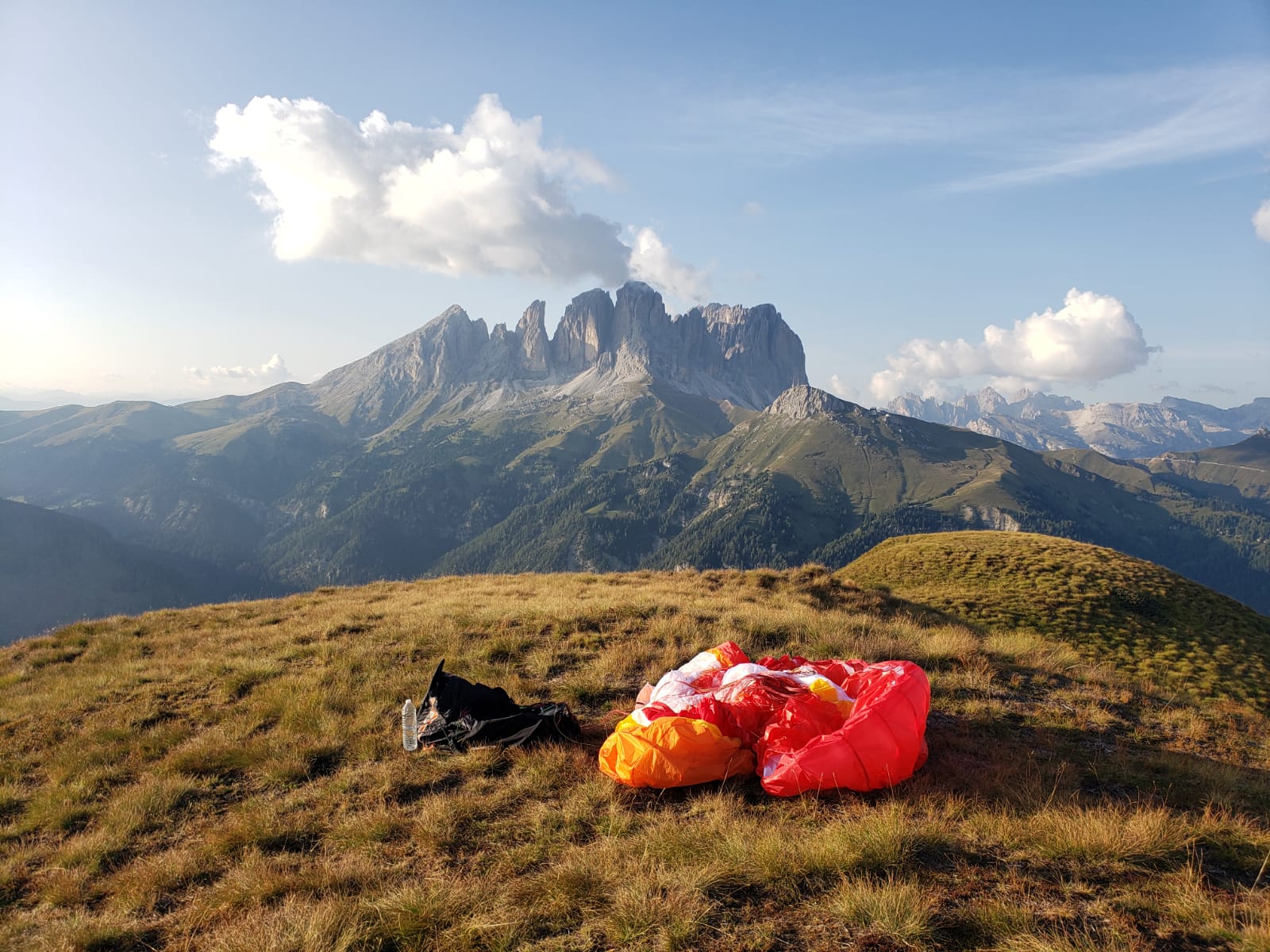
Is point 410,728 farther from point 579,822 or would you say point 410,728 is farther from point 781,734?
point 781,734

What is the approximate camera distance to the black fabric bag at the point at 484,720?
933 cm

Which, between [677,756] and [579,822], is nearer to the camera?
[579,822]

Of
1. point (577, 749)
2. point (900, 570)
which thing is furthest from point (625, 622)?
point (900, 570)

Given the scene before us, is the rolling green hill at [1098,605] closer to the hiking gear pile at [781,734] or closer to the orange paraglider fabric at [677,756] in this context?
the hiking gear pile at [781,734]

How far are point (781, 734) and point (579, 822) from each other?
9.79ft

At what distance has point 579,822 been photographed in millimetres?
7145

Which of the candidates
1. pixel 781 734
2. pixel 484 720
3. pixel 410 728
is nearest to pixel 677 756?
pixel 781 734

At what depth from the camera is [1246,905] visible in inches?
204

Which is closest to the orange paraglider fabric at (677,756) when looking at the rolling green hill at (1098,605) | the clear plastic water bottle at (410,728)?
the clear plastic water bottle at (410,728)

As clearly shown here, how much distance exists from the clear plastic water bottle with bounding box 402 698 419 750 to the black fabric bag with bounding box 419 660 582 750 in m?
0.16

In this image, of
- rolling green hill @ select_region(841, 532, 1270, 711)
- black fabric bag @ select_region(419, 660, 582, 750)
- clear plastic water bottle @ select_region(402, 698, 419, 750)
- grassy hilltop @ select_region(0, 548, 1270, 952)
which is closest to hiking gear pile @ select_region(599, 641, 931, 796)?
grassy hilltop @ select_region(0, 548, 1270, 952)

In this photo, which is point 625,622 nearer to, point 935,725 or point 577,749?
point 577,749

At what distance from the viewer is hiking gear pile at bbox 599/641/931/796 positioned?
734 cm

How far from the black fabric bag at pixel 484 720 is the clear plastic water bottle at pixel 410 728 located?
162mm
